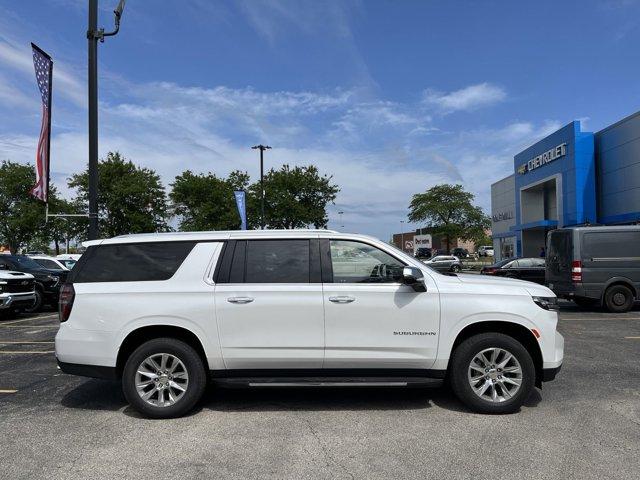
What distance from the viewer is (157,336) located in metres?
5.22

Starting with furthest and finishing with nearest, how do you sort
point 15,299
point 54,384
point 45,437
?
point 15,299 → point 54,384 → point 45,437

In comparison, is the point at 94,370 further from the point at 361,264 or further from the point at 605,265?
the point at 605,265

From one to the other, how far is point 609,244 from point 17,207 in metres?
40.8

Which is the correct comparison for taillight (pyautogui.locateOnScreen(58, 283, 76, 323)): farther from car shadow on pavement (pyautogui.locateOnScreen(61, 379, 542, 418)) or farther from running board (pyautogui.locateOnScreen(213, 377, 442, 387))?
running board (pyautogui.locateOnScreen(213, 377, 442, 387))

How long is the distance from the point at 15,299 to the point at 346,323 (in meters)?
10.9

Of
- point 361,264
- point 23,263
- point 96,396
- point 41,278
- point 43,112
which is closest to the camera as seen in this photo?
point 361,264

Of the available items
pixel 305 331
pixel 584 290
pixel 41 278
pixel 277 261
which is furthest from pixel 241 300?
pixel 41 278

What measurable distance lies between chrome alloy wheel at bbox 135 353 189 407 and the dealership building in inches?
730

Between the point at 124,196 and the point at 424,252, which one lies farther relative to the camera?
the point at 424,252

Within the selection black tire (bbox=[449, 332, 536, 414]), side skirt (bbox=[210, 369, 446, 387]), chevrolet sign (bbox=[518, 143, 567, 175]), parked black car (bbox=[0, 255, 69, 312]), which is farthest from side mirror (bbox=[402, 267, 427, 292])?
chevrolet sign (bbox=[518, 143, 567, 175])

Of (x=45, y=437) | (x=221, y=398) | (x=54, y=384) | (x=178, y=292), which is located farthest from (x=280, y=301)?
(x=54, y=384)

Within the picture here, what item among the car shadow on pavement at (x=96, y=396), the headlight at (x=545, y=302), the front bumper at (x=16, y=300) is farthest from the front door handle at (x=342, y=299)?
the front bumper at (x=16, y=300)

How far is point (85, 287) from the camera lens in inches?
204

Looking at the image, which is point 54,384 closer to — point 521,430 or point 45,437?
point 45,437
